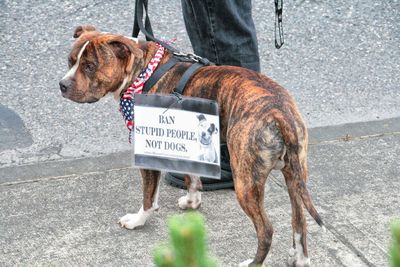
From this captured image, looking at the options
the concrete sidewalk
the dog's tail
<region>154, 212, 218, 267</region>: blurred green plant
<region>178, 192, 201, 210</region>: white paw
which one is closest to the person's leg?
<region>178, 192, 201, 210</region>: white paw

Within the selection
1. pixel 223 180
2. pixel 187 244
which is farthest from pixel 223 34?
pixel 187 244

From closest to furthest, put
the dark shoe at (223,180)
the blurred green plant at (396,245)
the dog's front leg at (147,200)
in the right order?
the blurred green plant at (396,245), the dog's front leg at (147,200), the dark shoe at (223,180)

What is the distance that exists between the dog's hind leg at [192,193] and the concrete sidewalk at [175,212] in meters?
0.06

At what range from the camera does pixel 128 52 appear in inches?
147

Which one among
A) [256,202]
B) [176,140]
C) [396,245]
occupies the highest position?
[396,245]

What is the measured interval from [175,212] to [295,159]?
47.4 inches

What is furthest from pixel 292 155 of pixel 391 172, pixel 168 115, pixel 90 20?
pixel 90 20

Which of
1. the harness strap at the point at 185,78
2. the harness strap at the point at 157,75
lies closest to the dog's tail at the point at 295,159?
the harness strap at the point at 185,78

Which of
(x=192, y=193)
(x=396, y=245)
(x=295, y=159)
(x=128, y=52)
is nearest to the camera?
(x=396, y=245)

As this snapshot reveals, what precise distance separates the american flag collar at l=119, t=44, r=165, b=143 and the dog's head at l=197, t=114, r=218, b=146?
450 mm

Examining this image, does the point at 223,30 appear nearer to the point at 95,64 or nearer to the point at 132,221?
the point at 95,64

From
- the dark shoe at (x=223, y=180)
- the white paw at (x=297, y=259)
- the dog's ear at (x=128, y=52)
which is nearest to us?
the white paw at (x=297, y=259)

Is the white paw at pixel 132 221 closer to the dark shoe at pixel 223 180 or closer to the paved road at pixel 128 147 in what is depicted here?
the paved road at pixel 128 147

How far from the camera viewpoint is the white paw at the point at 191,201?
13.6 feet
